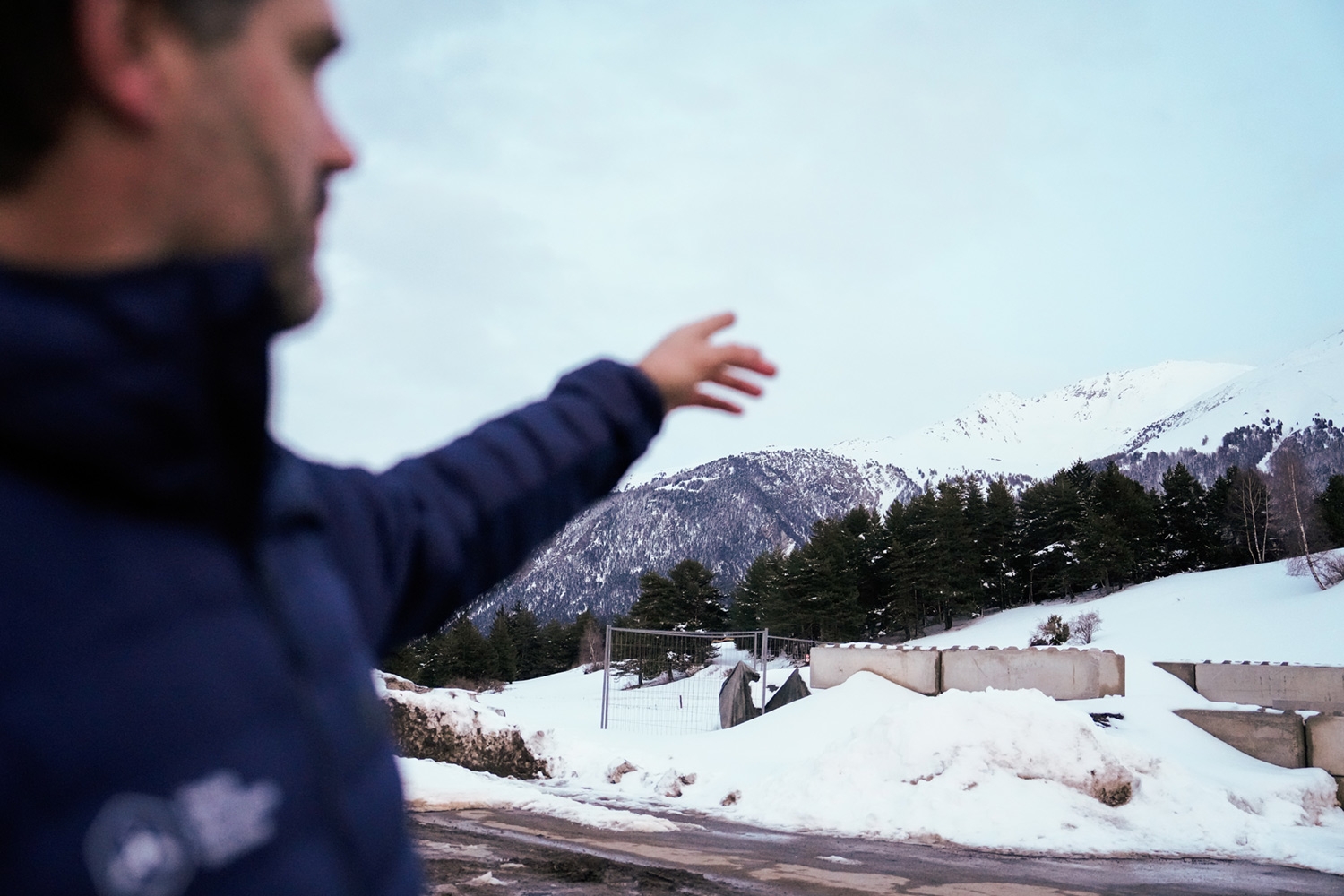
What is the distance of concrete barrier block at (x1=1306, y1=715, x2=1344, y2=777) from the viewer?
9898 millimetres

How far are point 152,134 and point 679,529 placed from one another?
168101 millimetres

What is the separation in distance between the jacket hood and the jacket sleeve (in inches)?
8.5

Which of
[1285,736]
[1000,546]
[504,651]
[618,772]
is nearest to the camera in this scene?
[1285,736]

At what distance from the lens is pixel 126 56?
0.50 metres

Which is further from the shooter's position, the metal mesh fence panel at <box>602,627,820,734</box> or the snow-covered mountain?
the snow-covered mountain

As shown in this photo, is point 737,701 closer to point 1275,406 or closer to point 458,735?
point 458,735

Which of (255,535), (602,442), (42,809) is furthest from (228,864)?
(602,442)

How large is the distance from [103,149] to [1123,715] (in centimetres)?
1296

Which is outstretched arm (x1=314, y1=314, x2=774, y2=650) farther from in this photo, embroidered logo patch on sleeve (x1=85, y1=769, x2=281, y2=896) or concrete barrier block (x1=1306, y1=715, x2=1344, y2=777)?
concrete barrier block (x1=1306, y1=715, x2=1344, y2=777)

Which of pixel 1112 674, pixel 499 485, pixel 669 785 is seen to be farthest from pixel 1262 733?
pixel 499 485

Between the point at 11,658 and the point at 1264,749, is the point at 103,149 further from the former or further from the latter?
the point at 1264,749

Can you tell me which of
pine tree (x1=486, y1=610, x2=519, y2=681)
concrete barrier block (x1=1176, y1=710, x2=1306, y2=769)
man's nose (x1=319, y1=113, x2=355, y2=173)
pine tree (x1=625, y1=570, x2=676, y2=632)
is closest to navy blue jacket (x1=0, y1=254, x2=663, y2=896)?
man's nose (x1=319, y1=113, x2=355, y2=173)

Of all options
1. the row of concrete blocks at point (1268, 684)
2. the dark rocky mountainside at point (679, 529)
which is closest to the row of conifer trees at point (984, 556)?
the row of concrete blocks at point (1268, 684)

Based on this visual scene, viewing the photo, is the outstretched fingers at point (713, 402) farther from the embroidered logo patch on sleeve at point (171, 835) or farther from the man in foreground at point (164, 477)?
the embroidered logo patch on sleeve at point (171, 835)
